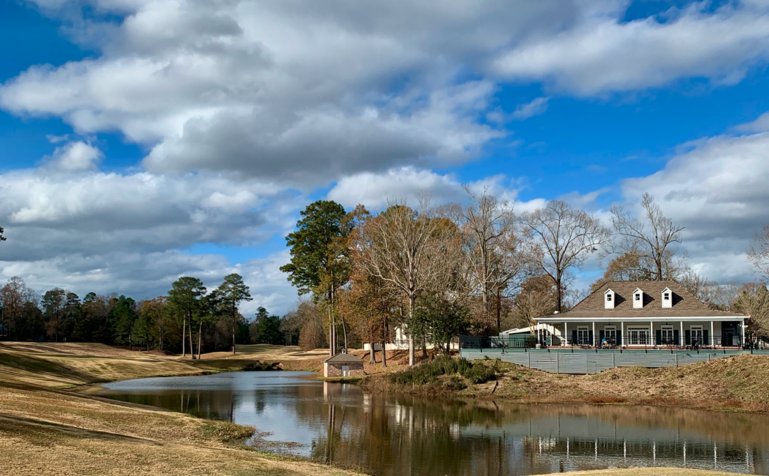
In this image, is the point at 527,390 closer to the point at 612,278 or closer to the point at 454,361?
the point at 454,361

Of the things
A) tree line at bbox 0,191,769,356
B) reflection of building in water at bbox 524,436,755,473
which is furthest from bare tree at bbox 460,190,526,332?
reflection of building in water at bbox 524,436,755,473

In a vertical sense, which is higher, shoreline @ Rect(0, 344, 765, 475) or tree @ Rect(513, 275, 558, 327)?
tree @ Rect(513, 275, 558, 327)

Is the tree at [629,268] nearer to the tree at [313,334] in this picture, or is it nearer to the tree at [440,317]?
the tree at [440,317]

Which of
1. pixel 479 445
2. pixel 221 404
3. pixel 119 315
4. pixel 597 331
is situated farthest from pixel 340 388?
pixel 119 315

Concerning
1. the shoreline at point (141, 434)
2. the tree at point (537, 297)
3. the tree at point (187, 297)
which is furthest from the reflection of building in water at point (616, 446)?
the tree at point (187, 297)

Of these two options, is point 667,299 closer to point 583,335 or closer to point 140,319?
point 583,335

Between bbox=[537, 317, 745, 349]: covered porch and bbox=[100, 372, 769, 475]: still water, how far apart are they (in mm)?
18001

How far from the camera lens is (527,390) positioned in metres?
47.3

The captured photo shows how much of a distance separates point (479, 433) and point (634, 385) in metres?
19.5

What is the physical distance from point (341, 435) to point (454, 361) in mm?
23739

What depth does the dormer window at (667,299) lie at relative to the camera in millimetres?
59094

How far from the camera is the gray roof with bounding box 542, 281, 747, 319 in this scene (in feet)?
190

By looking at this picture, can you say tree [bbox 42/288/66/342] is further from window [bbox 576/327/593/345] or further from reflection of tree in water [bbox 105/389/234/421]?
window [bbox 576/327/593/345]

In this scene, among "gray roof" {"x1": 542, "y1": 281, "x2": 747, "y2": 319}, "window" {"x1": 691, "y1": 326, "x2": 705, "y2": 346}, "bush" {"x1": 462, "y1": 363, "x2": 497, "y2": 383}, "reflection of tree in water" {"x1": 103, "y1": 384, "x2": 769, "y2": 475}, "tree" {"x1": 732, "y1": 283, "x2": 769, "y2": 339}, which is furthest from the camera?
Result: "tree" {"x1": 732, "y1": 283, "x2": 769, "y2": 339}
